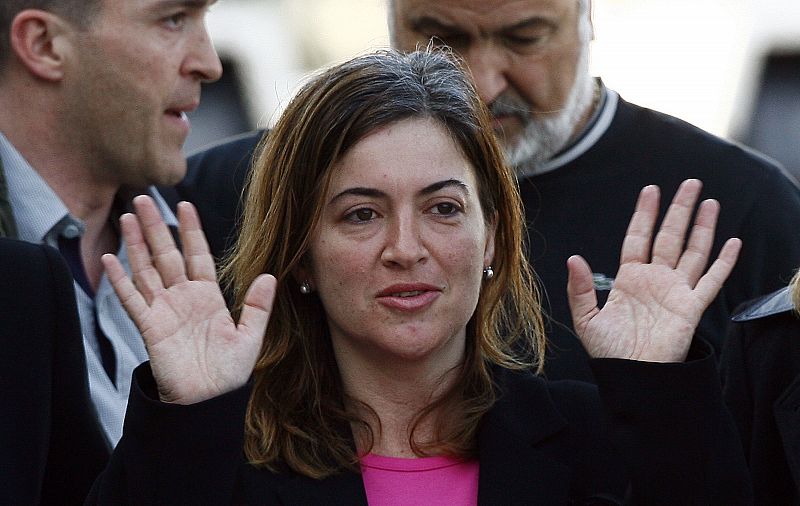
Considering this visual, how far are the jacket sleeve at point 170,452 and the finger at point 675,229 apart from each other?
847 mm

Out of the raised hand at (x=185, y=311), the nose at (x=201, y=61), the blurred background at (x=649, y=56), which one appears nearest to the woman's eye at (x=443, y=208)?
the raised hand at (x=185, y=311)

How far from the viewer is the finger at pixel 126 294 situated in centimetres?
302

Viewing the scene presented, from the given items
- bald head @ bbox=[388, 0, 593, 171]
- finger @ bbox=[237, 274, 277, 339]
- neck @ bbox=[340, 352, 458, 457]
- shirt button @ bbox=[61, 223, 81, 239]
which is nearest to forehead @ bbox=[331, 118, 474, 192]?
finger @ bbox=[237, 274, 277, 339]

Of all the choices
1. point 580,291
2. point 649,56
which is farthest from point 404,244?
point 649,56

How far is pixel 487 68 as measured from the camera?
400cm

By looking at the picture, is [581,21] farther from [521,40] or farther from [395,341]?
[395,341]

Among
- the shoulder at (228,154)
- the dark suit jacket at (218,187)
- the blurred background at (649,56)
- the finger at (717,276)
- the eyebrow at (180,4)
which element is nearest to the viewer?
the finger at (717,276)

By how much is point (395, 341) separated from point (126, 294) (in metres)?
0.51

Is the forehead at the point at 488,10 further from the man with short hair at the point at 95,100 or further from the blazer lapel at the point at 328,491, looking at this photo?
the blazer lapel at the point at 328,491

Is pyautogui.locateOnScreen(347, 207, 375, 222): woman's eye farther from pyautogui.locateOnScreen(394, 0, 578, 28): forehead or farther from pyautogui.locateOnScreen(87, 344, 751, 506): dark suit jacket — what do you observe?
pyautogui.locateOnScreen(394, 0, 578, 28): forehead

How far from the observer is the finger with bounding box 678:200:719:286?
3166mm

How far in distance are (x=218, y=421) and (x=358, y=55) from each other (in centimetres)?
89

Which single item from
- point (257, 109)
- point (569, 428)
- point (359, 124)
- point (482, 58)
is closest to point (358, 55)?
point (359, 124)

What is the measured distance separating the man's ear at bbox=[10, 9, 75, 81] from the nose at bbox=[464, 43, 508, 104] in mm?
1001
